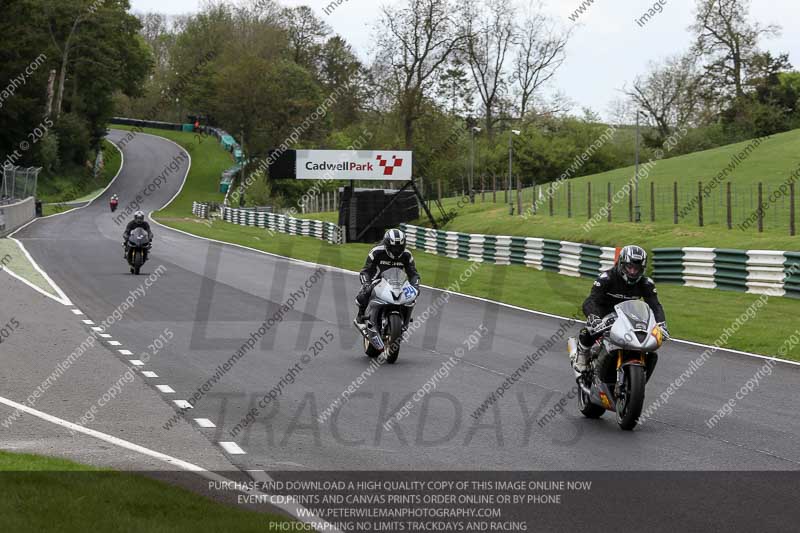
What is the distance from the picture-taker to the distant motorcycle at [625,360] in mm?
9875

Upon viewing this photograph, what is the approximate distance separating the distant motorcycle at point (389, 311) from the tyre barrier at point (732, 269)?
10.9 m

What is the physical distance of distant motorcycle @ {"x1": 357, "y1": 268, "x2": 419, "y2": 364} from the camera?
47.9ft

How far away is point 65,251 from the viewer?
36.6 metres

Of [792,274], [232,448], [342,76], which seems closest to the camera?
[232,448]

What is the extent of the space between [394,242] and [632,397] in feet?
18.7

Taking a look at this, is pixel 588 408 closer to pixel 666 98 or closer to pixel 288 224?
pixel 288 224

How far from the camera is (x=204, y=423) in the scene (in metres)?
10.5

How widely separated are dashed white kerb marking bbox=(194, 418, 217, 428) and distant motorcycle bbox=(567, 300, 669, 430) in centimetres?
371

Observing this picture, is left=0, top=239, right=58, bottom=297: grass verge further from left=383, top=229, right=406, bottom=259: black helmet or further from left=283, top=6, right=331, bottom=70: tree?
left=283, top=6, right=331, bottom=70: tree

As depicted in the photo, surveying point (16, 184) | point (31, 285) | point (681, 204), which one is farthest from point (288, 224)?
point (31, 285)

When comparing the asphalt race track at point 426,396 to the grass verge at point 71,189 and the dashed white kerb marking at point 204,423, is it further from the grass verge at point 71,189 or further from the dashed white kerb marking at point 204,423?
the grass verge at point 71,189

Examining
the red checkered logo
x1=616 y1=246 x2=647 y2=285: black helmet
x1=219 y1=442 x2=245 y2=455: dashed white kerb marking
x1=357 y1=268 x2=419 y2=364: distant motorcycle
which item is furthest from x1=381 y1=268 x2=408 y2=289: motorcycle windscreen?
the red checkered logo

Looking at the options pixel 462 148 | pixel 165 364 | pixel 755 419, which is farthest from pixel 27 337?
pixel 462 148

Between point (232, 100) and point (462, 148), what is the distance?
31.1 metres
